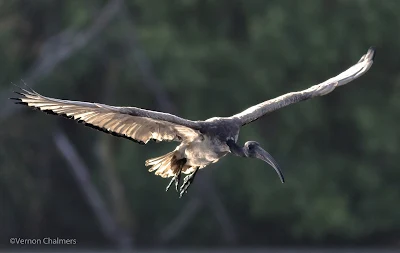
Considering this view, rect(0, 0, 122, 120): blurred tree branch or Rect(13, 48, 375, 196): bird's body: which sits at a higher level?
Rect(0, 0, 122, 120): blurred tree branch

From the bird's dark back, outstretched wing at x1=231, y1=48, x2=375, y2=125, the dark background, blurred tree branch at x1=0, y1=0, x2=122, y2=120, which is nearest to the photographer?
the bird's dark back

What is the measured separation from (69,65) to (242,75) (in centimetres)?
391

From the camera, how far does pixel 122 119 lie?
10680 mm

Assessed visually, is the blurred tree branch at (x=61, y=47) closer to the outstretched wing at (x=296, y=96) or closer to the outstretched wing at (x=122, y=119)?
the outstretched wing at (x=296, y=96)

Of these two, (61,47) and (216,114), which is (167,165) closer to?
(216,114)

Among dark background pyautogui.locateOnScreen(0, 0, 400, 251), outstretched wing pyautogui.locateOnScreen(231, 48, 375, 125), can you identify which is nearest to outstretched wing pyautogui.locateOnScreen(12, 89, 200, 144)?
outstretched wing pyautogui.locateOnScreen(231, 48, 375, 125)

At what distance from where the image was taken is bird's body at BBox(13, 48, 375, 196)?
1024cm

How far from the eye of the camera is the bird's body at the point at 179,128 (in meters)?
10.2

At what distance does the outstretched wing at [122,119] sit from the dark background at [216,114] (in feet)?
44.2

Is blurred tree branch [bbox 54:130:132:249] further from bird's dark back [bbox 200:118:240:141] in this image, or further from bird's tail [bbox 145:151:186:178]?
bird's dark back [bbox 200:118:240:141]

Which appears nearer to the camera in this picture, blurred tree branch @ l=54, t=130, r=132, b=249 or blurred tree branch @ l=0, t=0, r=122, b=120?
blurred tree branch @ l=0, t=0, r=122, b=120

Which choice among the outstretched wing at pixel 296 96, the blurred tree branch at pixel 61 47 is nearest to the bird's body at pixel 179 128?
the outstretched wing at pixel 296 96

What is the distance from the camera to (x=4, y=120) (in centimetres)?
2581

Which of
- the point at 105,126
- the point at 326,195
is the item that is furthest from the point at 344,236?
the point at 105,126
